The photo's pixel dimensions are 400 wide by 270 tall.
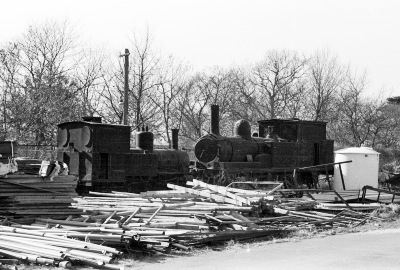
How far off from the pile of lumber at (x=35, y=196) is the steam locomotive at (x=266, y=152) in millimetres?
12720

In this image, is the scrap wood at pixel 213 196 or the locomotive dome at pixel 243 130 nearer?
the scrap wood at pixel 213 196

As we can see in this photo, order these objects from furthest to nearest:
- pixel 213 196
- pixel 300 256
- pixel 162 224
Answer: pixel 213 196 < pixel 162 224 < pixel 300 256

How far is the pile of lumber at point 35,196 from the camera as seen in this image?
549 inches

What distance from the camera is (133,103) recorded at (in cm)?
4731

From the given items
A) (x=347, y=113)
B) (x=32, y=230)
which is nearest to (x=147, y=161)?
(x=32, y=230)

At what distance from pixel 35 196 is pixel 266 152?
55.1 ft

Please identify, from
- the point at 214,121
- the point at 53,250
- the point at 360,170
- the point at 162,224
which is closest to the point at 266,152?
the point at 214,121

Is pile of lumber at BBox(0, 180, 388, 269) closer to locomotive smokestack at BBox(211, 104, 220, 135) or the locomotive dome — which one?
locomotive smokestack at BBox(211, 104, 220, 135)

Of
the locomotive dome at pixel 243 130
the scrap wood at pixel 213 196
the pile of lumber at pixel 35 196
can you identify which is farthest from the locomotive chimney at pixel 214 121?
the pile of lumber at pixel 35 196

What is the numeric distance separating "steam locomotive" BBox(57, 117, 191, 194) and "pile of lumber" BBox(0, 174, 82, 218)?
30.8 ft

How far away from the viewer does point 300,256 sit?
1114 cm

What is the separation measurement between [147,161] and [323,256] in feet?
51.2

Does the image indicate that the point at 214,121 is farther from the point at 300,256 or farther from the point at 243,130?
the point at 300,256

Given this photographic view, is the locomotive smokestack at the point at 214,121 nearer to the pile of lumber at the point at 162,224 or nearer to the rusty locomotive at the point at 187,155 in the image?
the rusty locomotive at the point at 187,155
